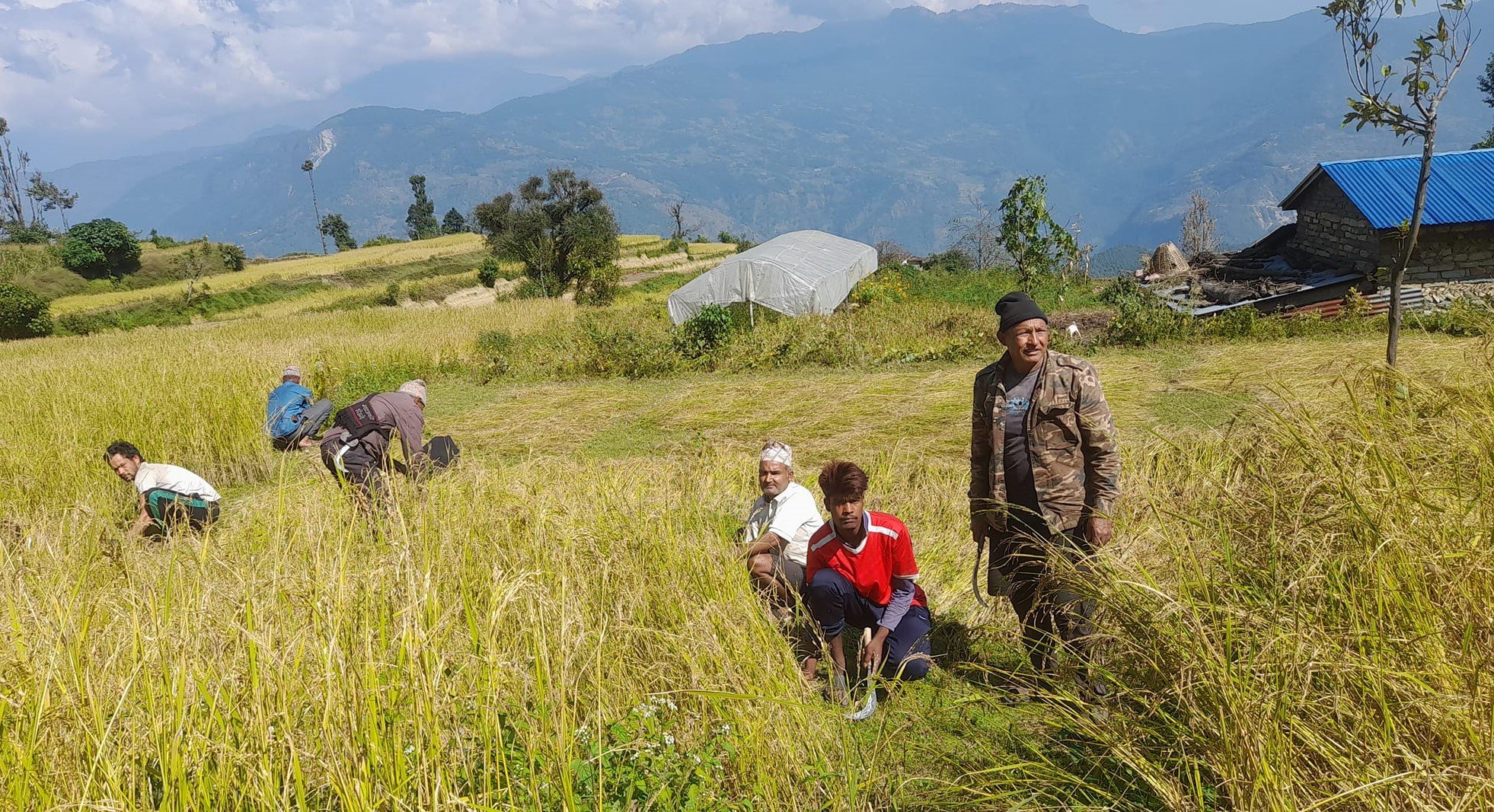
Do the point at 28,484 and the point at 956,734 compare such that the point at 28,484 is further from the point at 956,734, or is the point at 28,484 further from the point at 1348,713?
the point at 1348,713

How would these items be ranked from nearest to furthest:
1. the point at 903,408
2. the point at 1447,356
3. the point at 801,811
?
the point at 801,811
the point at 1447,356
the point at 903,408

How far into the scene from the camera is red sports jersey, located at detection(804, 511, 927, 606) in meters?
3.48

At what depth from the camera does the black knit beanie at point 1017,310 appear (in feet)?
9.73

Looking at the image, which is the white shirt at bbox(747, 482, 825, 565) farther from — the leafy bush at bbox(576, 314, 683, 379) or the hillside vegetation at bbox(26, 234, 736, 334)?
the hillside vegetation at bbox(26, 234, 736, 334)

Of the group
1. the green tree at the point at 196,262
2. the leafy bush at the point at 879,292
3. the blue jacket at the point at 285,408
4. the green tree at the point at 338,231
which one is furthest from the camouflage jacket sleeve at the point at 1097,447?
the green tree at the point at 338,231

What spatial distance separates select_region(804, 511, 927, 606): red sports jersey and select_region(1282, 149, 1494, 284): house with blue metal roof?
1500 centimetres

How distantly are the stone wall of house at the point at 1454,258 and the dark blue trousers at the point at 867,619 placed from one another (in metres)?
16.5

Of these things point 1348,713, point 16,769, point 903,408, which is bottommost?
point 903,408

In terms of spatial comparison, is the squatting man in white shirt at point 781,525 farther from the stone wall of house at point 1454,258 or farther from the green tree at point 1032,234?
the stone wall of house at point 1454,258

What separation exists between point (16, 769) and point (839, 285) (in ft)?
62.4

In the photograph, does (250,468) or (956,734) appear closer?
(956,734)

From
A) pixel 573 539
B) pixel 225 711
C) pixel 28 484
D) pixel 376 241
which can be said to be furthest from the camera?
pixel 376 241

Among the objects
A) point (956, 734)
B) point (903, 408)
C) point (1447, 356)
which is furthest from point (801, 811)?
point (1447, 356)

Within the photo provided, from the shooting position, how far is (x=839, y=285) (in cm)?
2008
